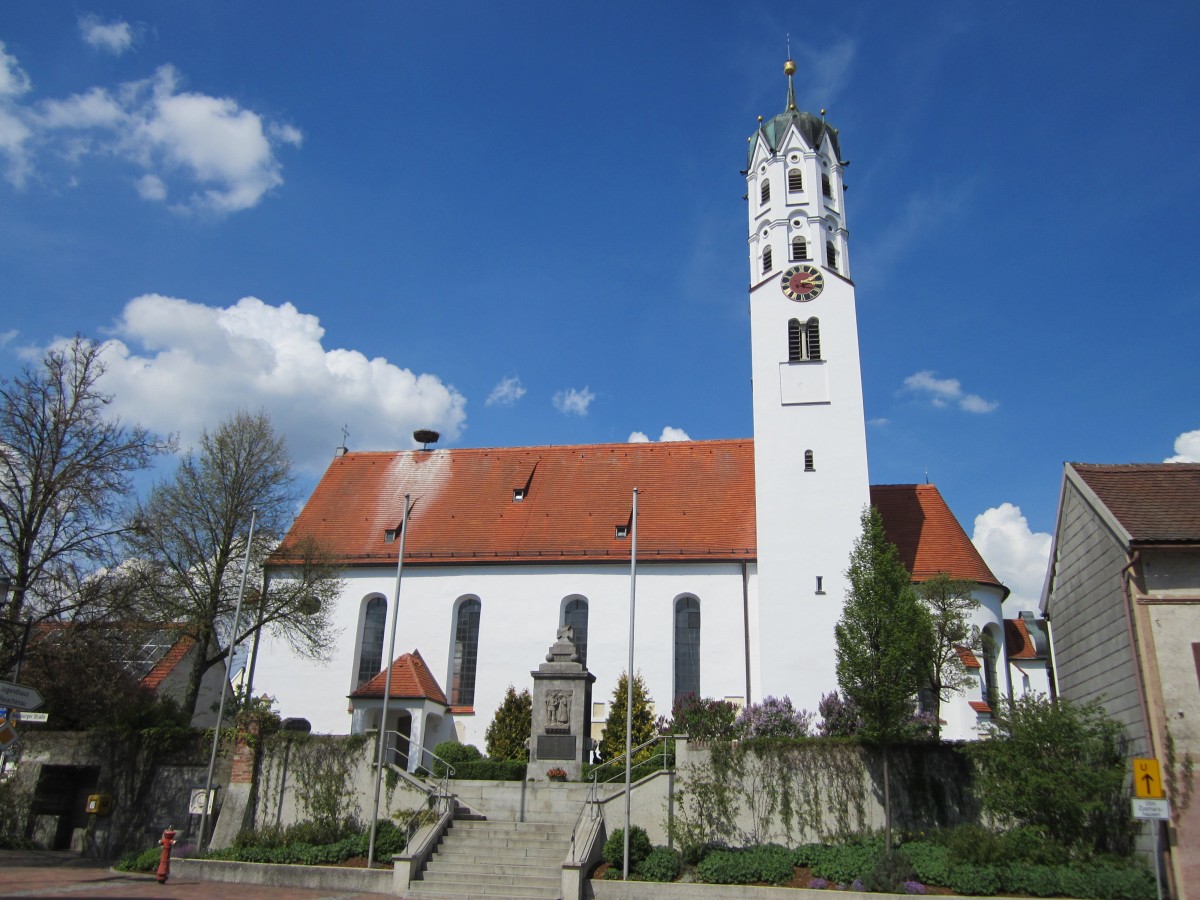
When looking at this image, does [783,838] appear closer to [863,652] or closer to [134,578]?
[863,652]

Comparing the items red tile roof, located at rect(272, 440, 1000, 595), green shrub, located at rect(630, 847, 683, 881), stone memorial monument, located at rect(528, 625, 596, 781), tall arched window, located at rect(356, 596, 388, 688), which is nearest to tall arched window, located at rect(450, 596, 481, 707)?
red tile roof, located at rect(272, 440, 1000, 595)

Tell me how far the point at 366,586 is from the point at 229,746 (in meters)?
10.1

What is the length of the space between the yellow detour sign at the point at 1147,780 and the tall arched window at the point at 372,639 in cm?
2269

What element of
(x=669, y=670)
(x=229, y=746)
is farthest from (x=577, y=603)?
(x=229, y=746)

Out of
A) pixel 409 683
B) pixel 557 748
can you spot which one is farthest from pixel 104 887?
pixel 409 683

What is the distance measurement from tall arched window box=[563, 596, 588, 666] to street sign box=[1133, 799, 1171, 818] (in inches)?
716

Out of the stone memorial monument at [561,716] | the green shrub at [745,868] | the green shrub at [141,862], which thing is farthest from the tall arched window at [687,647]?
Answer: the green shrub at [141,862]

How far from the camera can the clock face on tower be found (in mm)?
31641

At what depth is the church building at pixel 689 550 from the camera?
28.3 m

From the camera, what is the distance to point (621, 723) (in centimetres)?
2705

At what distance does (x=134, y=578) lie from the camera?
2114 cm

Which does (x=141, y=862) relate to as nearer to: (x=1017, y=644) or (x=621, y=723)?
(x=621, y=723)

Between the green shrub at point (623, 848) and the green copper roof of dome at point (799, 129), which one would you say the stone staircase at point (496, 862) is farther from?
the green copper roof of dome at point (799, 129)

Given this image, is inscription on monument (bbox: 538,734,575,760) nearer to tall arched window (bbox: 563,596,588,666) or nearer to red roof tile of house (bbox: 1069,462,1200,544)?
tall arched window (bbox: 563,596,588,666)
